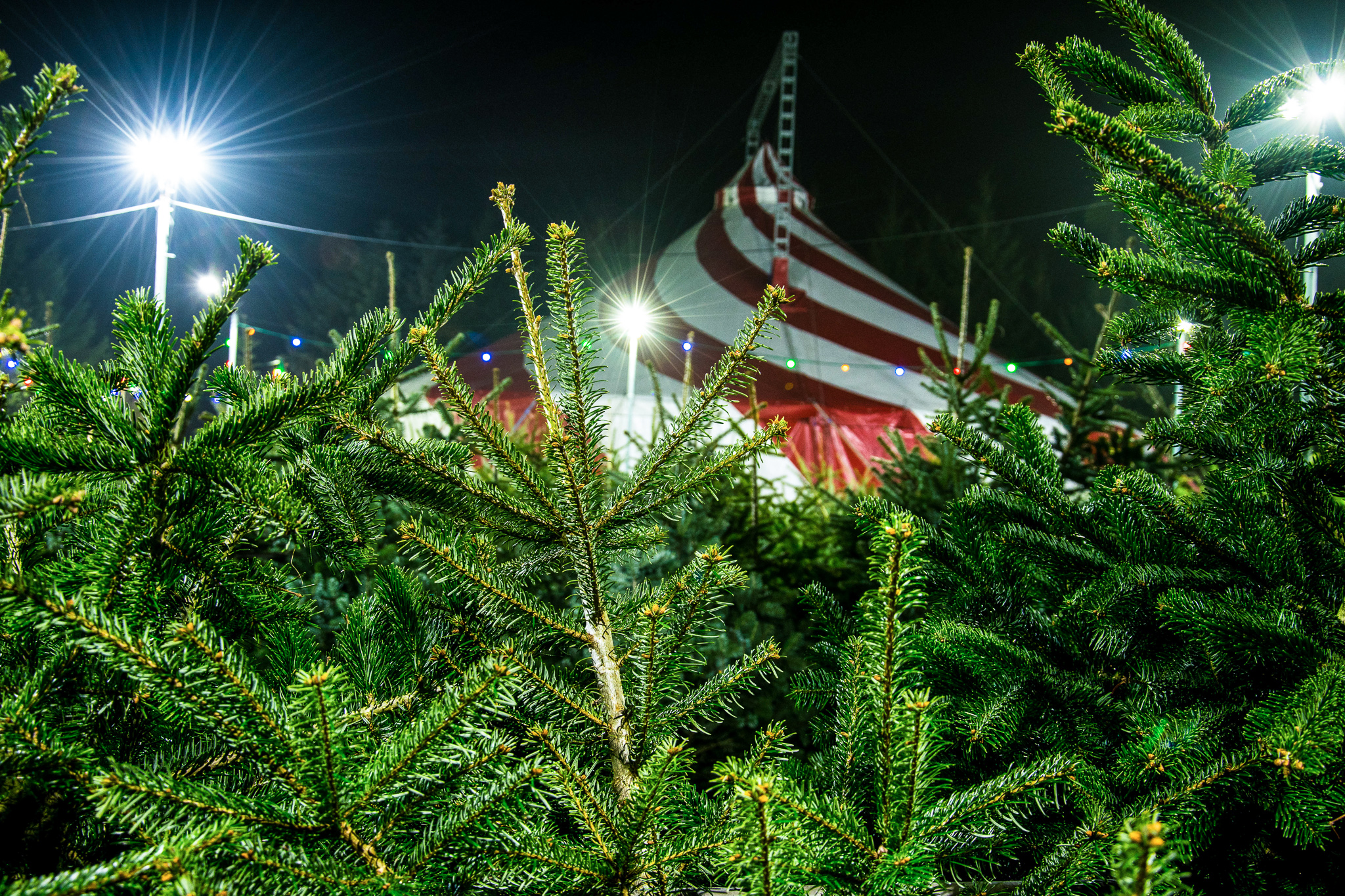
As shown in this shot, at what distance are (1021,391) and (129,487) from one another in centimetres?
759

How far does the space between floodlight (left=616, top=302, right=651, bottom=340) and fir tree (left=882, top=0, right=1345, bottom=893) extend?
4910 mm

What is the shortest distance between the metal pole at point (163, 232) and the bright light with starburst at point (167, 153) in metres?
0.05

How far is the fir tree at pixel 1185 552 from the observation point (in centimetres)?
68

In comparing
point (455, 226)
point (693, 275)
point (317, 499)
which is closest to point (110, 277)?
point (455, 226)

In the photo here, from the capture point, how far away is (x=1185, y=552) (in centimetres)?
87

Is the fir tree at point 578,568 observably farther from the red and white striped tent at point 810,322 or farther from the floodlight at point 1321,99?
the red and white striped tent at point 810,322

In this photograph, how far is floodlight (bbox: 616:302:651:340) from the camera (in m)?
6.14

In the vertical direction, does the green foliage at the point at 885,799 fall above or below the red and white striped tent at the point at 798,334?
below

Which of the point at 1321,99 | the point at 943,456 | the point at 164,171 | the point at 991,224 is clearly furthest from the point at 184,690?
the point at 991,224

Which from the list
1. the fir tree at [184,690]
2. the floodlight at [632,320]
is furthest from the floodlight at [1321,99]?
the floodlight at [632,320]

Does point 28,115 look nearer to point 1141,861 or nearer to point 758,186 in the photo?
point 1141,861

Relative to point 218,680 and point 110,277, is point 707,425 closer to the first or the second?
point 218,680

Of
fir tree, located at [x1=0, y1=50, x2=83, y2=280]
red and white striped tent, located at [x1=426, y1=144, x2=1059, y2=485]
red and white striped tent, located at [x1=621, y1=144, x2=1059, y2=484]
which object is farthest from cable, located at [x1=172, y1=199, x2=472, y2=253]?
red and white striped tent, located at [x1=621, y1=144, x2=1059, y2=484]

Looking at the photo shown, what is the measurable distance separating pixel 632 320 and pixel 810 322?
271 cm
